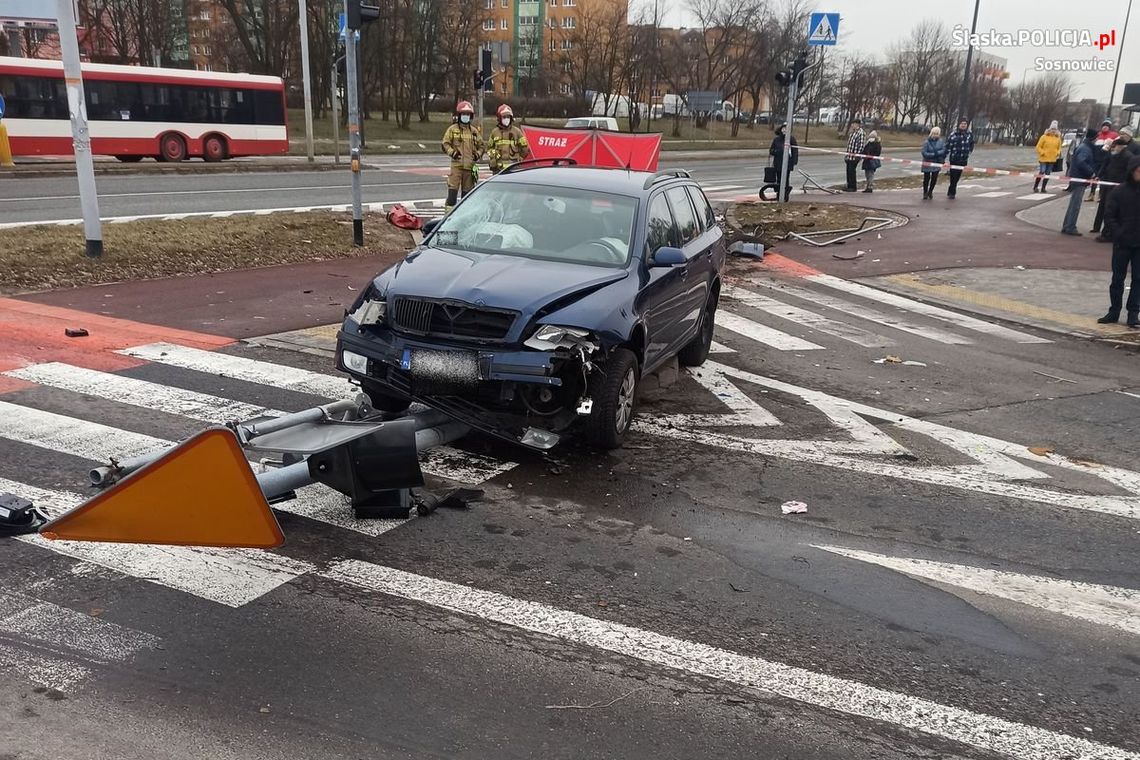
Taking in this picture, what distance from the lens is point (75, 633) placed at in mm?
3752

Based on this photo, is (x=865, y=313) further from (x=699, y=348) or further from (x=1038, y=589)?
(x=1038, y=589)

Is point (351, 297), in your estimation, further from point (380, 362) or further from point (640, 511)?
point (640, 511)

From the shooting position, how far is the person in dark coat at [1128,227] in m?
10.7

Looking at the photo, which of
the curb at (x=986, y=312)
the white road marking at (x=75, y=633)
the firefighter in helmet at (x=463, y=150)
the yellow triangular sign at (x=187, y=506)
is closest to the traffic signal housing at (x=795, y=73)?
the curb at (x=986, y=312)

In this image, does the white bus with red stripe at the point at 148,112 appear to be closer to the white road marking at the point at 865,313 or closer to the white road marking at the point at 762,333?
the white road marking at the point at 865,313

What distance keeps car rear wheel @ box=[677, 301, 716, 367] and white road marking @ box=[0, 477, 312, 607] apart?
5.16 meters

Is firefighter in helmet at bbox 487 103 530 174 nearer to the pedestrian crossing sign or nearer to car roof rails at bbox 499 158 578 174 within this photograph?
car roof rails at bbox 499 158 578 174

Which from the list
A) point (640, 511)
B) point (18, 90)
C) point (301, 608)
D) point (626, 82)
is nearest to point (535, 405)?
point (640, 511)

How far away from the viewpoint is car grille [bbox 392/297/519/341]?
5.63 m

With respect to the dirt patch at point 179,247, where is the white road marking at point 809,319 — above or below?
below

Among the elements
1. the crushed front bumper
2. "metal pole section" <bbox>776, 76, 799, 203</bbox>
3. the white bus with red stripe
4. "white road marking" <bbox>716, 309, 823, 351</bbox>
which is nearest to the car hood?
the crushed front bumper

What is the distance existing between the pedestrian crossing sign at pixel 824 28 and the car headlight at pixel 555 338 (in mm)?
15126

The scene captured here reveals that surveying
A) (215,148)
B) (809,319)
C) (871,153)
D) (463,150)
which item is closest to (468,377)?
(809,319)

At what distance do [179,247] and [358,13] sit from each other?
411cm
